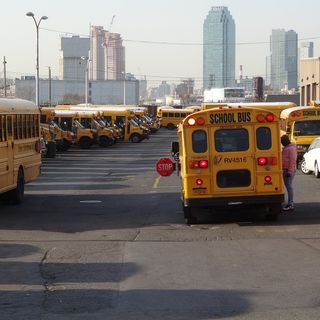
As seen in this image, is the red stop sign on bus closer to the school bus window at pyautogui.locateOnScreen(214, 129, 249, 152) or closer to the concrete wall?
the school bus window at pyautogui.locateOnScreen(214, 129, 249, 152)

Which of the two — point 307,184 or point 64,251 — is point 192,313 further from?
point 307,184

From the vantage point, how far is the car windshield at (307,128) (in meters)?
29.0

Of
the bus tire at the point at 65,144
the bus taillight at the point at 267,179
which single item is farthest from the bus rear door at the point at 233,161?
the bus tire at the point at 65,144

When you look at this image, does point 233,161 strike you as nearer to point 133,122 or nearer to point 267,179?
point 267,179

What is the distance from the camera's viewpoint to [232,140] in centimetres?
1361

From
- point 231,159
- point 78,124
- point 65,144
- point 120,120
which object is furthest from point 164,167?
point 120,120

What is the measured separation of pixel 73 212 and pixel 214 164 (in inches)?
159

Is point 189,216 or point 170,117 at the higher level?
point 170,117

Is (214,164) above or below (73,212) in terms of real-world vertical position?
above

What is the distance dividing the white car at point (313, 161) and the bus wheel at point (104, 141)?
1012 inches

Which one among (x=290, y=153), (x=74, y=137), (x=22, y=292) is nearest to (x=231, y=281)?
(x=22, y=292)

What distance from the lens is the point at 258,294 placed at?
307 inches

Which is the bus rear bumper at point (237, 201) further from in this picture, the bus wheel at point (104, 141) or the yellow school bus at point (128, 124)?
the yellow school bus at point (128, 124)

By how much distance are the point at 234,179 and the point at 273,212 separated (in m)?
1.11
